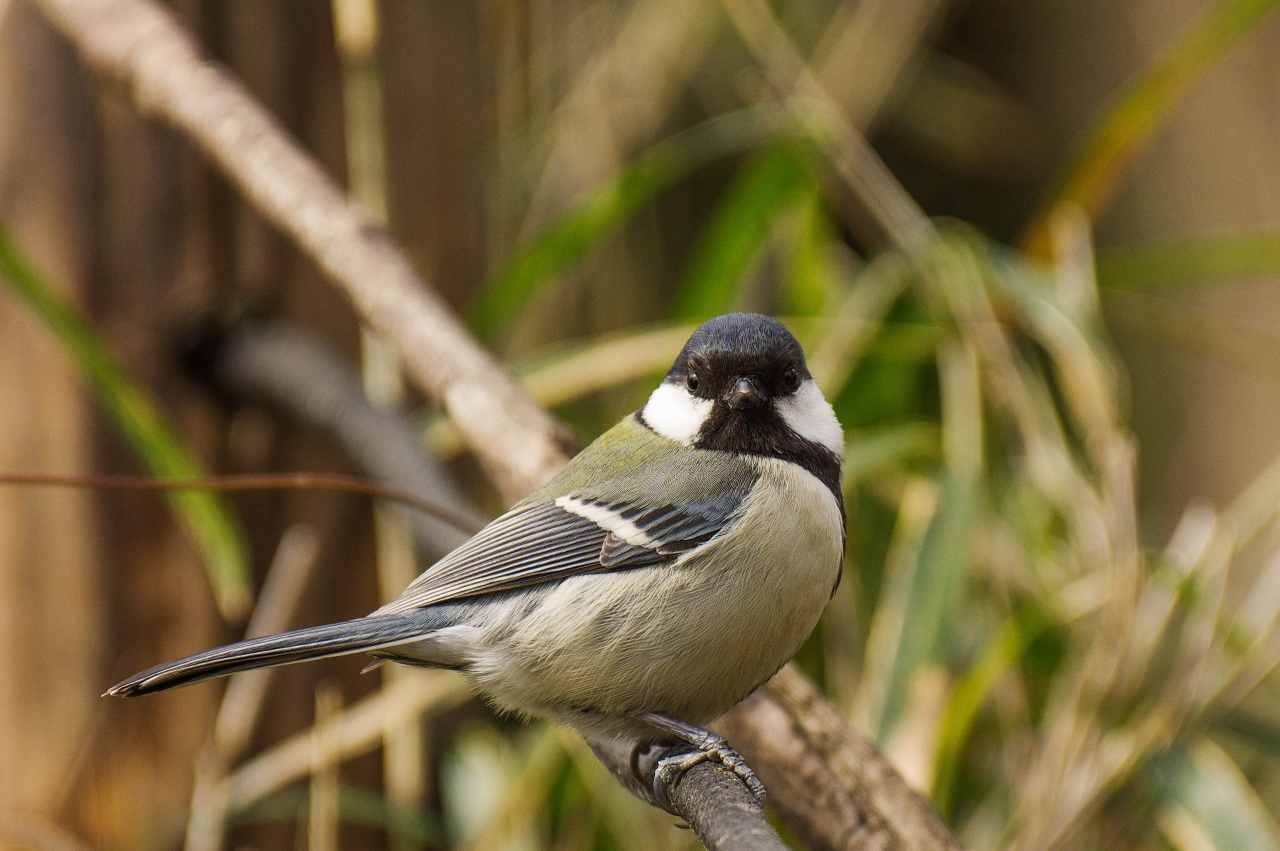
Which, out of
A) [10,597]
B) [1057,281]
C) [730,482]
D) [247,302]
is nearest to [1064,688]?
[1057,281]

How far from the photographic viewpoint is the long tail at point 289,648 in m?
1.05

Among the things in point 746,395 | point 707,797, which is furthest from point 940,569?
point 707,797

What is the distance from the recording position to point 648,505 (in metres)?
1.32

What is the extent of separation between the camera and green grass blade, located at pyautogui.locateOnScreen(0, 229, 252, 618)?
149cm

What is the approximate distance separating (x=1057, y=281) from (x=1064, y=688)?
0.65 m

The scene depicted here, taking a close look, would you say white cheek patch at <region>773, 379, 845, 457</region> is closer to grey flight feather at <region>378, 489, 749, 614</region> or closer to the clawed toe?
grey flight feather at <region>378, 489, 749, 614</region>

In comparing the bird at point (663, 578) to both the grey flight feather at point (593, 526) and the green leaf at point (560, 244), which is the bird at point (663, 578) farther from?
the green leaf at point (560, 244)

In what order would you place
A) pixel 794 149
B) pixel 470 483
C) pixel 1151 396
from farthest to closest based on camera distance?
pixel 1151 396, pixel 470 483, pixel 794 149

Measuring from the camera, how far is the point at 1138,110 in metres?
2.02

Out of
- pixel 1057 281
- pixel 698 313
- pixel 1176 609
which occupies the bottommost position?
pixel 1176 609

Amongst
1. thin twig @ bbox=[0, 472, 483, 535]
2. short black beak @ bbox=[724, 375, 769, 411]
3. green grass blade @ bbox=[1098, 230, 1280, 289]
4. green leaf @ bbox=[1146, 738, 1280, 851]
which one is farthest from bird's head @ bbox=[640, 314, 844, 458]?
green grass blade @ bbox=[1098, 230, 1280, 289]

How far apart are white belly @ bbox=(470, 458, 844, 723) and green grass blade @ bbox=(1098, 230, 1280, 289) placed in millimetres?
1065

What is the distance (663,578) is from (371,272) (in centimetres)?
52

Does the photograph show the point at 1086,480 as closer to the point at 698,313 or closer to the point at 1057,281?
the point at 1057,281
